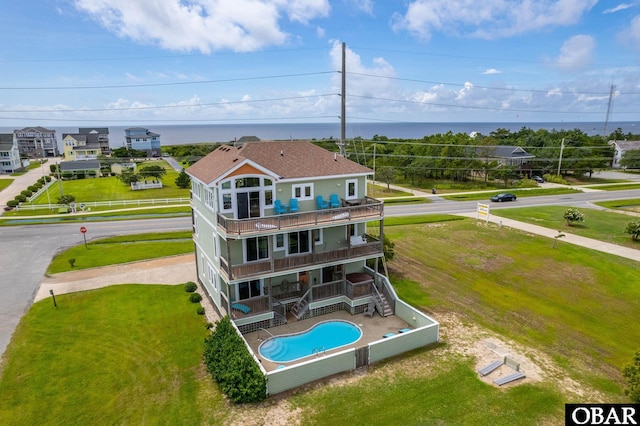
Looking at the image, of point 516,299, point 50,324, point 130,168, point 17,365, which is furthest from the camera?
point 130,168

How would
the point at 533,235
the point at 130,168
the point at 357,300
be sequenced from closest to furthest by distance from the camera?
the point at 357,300 → the point at 533,235 → the point at 130,168

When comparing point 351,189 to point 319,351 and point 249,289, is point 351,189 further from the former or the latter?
point 319,351

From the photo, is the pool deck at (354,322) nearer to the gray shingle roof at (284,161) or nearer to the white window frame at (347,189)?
the white window frame at (347,189)

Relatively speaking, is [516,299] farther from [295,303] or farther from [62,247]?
[62,247]

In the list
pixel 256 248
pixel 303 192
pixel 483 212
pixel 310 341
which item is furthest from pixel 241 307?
pixel 483 212

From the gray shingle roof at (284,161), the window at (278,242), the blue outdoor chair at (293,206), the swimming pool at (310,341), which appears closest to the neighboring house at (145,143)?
the gray shingle roof at (284,161)

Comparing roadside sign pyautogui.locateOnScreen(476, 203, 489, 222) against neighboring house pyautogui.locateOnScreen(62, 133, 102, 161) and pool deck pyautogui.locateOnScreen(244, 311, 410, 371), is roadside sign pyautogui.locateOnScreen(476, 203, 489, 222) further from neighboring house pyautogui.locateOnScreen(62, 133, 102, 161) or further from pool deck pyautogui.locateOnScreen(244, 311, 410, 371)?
neighboring house pyautogui.locateOnScreen(62, 133, 102, 161)

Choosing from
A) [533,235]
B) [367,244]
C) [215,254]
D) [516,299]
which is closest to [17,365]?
[215,254]
